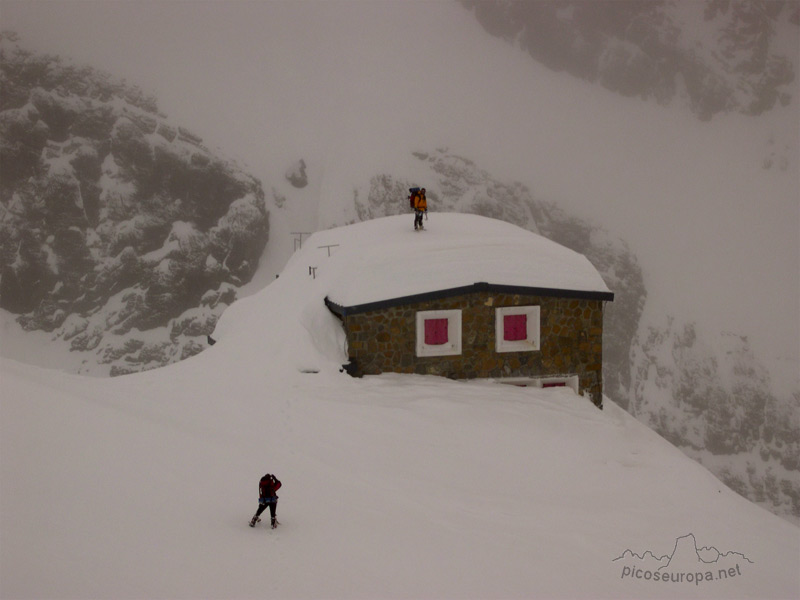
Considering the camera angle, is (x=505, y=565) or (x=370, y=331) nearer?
(x=505, y=565)

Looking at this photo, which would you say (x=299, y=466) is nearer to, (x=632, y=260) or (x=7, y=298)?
(x=7, y=298)

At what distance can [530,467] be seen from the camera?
1297 centimetres

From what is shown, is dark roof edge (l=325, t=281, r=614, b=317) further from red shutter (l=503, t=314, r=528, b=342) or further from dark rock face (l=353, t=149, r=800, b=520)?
dark rock face (l=353, t=149, r=800, b=520)

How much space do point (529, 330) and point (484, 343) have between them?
122cm

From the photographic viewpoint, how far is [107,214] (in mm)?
51156

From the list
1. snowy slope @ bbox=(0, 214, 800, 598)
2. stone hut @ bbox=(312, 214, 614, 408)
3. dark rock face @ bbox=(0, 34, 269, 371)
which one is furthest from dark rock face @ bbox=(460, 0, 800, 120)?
snowy slope @ bbox=(0, 214, 800, 598)

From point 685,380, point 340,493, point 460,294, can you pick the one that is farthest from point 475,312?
point 685,380

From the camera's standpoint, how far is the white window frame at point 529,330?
1775 cm

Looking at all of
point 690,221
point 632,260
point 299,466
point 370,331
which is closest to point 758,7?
point 690,221

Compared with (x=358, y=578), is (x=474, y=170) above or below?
above

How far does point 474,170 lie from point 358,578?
53344 millimetres

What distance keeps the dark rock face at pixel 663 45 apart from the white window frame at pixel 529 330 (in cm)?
5393

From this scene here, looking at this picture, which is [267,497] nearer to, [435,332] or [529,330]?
[435,332]

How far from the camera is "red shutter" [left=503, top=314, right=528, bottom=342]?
704 inches
